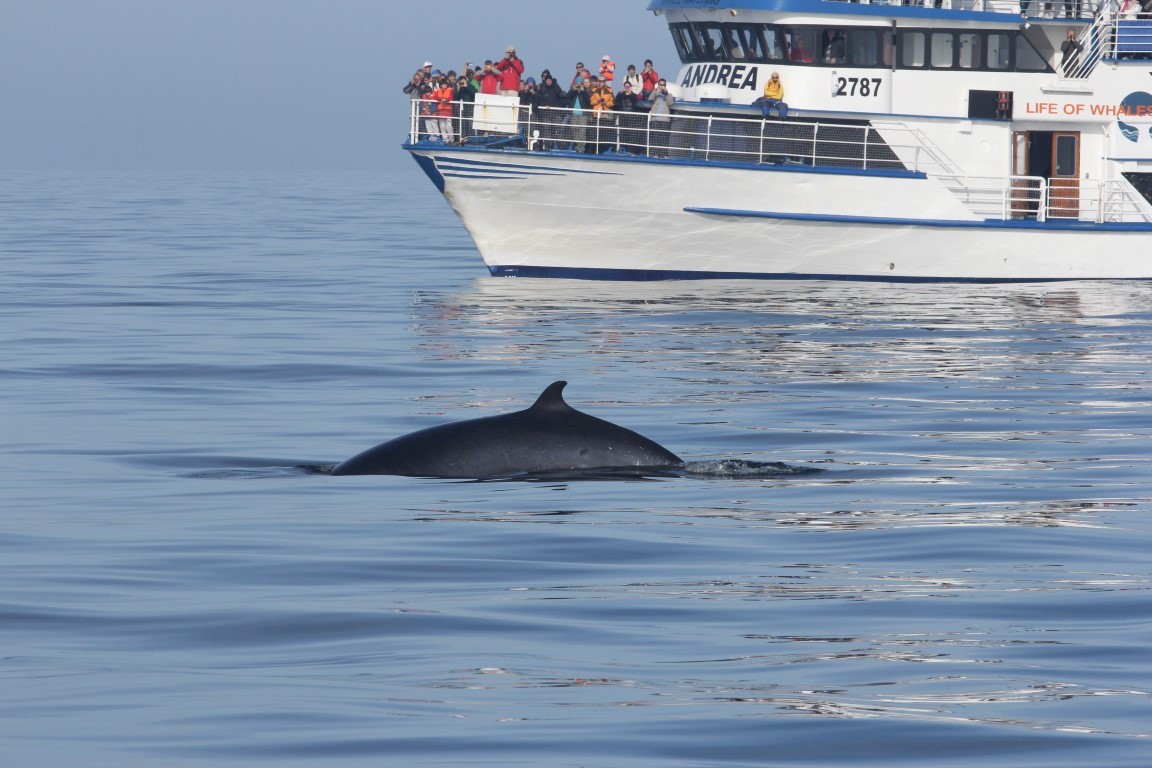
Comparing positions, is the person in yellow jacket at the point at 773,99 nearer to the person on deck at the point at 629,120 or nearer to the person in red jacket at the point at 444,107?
the person on deck at the point at 629,120

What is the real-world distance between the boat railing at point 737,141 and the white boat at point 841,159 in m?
A: 0.04

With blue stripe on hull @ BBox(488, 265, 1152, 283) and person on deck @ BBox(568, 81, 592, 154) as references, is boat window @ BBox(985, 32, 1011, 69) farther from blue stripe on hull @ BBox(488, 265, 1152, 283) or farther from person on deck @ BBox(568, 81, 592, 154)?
person on deck @ BBox(568, 81, 592, 154)

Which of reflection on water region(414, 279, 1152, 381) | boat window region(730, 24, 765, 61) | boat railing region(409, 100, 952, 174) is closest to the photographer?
reflection on water region(414, 279, 1152, 381)

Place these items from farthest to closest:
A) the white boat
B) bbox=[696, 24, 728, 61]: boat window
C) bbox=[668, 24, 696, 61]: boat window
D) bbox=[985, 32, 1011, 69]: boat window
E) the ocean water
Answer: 1. bbox=[668, 24, 696, 61]: boat window
2. bbox=[696, 24, 728, 61]: boat window
3. bbox=[985, 32, 1011, 69]: boat window
4. the white boat
5. the ocean water

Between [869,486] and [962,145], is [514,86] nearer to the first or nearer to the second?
[962,145]

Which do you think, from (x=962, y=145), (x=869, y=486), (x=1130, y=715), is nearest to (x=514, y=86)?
(x=962, y=145)

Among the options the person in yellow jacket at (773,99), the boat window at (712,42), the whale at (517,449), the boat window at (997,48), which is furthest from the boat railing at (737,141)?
the whale at (517,449)

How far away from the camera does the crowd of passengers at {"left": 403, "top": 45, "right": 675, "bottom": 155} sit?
1387 inches

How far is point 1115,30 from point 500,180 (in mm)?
12389

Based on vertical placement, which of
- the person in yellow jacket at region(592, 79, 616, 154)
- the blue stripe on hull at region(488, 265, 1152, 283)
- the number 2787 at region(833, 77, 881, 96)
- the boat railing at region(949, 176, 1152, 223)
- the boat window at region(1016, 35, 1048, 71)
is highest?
the boat window at region(1016, 35, 1048, 71)

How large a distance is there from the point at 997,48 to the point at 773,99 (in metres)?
4.52

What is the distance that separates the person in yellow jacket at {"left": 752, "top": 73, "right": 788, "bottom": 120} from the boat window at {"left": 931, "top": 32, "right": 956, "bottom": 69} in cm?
306

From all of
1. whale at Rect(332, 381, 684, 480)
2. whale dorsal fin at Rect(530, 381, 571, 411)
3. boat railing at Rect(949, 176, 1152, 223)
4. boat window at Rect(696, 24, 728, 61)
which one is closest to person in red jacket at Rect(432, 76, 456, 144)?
boat window at Rect(696, 24, 728, 61)

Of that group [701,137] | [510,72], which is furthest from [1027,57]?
[510,72]
